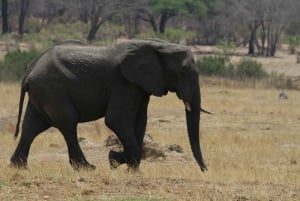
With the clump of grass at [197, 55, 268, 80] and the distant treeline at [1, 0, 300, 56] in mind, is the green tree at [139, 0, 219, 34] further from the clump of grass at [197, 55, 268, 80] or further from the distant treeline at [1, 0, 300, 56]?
the clump of grass at [197, 55, 268, 80]

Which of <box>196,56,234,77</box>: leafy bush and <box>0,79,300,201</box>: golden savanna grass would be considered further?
<box>196,56,234,77</box>: leafy bush

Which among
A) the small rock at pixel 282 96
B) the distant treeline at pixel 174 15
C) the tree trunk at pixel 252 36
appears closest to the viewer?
the small rock at pixel 282 96

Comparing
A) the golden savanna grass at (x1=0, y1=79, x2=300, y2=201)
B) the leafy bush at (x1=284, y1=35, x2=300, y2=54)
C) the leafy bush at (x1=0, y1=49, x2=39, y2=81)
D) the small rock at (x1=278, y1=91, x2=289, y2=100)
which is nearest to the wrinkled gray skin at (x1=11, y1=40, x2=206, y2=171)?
the golden savanna grass at (x1=0, y1=79, x2=300, y2=201)

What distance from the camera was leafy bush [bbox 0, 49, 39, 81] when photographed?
114ft

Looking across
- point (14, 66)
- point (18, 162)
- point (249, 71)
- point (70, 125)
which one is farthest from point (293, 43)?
point (70, 125)

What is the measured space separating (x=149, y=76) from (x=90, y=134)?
891 cm

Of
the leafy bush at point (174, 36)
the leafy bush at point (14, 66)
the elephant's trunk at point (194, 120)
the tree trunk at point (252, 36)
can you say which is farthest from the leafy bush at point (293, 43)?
the elephant's trunk at point (194, 120)

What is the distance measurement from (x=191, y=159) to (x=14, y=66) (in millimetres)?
20926

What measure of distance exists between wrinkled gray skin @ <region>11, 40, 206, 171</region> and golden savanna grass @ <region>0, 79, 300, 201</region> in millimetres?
648

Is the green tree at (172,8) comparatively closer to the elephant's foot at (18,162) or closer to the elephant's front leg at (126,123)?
the elephant's foot at (18,162)

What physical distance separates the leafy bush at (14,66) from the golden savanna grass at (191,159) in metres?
1.65

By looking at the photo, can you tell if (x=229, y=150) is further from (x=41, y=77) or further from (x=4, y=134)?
(x=41, y=77)

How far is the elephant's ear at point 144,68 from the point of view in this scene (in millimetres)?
11930

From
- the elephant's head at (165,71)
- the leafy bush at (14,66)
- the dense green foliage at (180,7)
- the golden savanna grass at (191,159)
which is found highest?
the elephant's head at (165,71)
